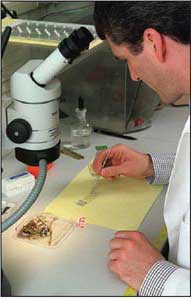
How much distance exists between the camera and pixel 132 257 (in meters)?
1.11

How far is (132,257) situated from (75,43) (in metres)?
0.55

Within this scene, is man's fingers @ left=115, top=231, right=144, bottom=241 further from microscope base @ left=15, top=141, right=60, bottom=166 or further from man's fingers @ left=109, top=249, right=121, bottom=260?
microscope base @ left=15, top=141, right=60, bottom=166

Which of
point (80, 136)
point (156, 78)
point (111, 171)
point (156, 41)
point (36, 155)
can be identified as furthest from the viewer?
point (80, 136)

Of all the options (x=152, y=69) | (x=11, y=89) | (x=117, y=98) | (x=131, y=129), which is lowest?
(x=131, y=129)

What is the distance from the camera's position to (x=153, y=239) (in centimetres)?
123

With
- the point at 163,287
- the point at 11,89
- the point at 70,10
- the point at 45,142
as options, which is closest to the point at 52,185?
the point at 45,142

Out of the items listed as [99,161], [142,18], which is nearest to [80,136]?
[99,161]

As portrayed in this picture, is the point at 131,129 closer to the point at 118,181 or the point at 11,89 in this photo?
the point at 118,181

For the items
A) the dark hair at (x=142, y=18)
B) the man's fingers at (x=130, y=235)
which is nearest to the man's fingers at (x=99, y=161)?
the man's fingers at (x=130, y=235)

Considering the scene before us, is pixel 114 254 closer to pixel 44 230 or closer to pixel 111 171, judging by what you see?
pixel 44 230

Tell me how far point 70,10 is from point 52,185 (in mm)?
1012

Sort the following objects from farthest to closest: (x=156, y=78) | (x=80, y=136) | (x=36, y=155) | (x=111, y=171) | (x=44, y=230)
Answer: (x=80, y=136) → (x=111, y=171) → (x=36, y=155) → (x=44, y=230) → (x=156, y=78)

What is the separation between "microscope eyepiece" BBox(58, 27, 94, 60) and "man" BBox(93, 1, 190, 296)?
0.08 m

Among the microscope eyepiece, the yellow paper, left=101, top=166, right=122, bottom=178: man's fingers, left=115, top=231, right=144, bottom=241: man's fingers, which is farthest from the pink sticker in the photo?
the microscope eyepiece
